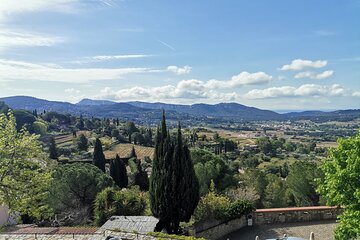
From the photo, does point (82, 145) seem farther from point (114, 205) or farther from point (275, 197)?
point (114, 205)

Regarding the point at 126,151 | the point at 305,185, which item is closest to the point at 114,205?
the point at 305,185

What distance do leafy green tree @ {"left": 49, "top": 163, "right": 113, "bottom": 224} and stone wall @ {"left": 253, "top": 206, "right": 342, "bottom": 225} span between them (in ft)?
37.6

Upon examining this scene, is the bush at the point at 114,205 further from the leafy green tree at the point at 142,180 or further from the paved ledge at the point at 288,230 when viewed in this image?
the leafy green tree at the point at 142,180

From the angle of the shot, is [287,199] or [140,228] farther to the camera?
[287,199]

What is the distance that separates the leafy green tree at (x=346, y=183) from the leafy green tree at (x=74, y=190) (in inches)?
→ 663

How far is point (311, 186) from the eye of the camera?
26422 mm

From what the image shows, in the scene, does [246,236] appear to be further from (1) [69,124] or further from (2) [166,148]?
(1) [69,124]

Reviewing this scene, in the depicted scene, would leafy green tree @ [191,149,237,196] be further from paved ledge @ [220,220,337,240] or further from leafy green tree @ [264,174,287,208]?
paved ledge @ [220,220,337,240]

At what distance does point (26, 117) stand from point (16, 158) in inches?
5271

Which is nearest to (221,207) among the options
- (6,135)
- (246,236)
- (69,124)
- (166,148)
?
(246,236)

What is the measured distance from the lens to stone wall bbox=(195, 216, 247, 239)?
62.2 feet

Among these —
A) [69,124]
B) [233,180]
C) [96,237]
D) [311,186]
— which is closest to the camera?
[96,237]

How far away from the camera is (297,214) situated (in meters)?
20.4

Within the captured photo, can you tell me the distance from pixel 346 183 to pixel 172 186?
9.12 metres
